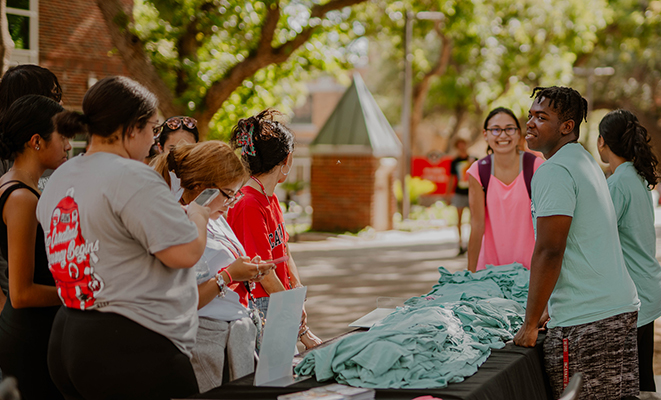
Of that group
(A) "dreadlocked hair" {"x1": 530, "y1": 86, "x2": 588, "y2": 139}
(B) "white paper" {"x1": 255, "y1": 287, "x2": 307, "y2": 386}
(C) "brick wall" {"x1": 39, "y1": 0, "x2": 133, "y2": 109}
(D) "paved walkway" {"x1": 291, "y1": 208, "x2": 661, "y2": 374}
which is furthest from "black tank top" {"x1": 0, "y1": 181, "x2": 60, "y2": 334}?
(C) "brick wall" {"x1": 39, "y1": 0, "x2": 133, "y2": 109}

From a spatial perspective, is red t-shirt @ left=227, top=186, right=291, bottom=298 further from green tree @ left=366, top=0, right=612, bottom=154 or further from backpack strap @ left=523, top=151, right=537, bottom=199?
green tree @ left=366, top=0, right=612, bottom=154

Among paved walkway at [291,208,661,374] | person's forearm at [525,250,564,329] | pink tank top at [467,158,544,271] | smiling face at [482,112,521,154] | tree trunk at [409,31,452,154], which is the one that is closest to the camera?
person's forearm at [525,250,564,329]

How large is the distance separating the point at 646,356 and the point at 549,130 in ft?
5.28

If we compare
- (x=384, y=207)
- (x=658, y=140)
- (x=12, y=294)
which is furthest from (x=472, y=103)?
(x=12, y=294)

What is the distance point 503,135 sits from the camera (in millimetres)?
4633

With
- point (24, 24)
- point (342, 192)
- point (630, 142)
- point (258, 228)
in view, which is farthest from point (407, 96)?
point (258, 228)

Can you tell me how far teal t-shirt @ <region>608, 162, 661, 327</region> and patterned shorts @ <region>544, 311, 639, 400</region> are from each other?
0.80 metres

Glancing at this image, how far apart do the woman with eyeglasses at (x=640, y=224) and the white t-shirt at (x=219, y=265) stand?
2.22m

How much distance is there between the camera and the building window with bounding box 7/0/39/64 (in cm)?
1421

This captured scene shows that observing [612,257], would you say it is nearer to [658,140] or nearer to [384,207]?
→ [384,207]

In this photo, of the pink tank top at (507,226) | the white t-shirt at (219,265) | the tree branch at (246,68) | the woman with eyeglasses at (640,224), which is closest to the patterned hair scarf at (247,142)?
the white t-shirt at (219,265)

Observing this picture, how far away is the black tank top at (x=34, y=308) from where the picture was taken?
8.65ft

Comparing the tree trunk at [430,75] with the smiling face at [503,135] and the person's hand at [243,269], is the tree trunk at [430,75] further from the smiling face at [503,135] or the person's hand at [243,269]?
the person's hand at [243,269]

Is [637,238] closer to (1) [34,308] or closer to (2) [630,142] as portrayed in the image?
(2) [630,142]
